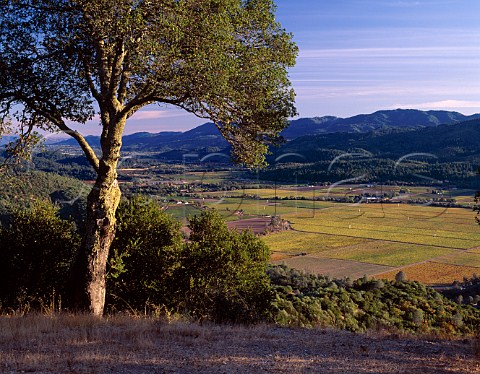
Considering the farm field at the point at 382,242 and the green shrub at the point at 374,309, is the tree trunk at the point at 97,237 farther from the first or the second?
the farm field at the point at 382,242

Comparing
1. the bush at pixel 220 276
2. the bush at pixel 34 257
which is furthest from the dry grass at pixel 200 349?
the bush at pixel 34 257

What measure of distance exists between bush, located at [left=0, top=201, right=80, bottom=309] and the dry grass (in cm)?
415

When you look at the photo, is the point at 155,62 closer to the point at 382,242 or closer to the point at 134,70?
the point at 134,70

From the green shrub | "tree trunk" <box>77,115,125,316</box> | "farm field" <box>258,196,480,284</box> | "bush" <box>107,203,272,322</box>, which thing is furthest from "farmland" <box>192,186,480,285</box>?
"tree trunk" <box>77,115,125,316</box>

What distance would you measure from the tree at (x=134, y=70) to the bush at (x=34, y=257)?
3470mm

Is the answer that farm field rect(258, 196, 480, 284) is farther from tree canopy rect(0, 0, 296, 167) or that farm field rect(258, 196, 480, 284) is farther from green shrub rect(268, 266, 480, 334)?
tree canopy rect(0, 0, 296, 167)

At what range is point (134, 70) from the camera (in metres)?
14.2

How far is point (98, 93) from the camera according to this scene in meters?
15.0

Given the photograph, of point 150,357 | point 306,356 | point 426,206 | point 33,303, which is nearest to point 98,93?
point 33,303

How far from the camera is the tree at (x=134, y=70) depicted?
13.1m

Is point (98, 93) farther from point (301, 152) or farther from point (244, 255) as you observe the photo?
point (301, 152)

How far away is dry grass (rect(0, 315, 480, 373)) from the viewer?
8.59 meters

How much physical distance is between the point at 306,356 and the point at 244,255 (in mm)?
8167

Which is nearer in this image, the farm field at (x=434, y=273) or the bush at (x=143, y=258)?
the bush at (x=143, y=258)
